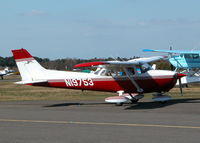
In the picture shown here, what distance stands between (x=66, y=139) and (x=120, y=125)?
237 centimetres

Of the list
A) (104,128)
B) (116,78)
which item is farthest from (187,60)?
(104,128)

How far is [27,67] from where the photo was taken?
17344 mm

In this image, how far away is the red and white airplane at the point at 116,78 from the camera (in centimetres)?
1567

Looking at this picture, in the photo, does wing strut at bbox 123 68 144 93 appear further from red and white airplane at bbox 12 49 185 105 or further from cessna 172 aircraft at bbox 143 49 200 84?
cessna 172 aircraft at bbox 143 49 200 84

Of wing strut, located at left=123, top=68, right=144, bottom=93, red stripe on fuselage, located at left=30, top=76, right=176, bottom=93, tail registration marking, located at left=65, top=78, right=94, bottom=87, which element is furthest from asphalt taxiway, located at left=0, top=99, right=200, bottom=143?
tail registration marking, located at left=65, top=78, right=94, bottom=87

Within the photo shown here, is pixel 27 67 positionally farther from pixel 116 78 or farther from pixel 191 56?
pixel 191 56

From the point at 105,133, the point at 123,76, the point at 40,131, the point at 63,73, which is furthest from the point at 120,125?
the point at 63,73

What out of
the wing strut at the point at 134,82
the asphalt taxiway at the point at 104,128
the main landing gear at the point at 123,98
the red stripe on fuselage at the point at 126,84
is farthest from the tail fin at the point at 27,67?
the asphalt taxiway at the point at 104,128

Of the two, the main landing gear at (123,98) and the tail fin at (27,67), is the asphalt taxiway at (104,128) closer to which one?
the main landing gear at (123,98)

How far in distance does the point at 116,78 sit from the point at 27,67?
454 centimetres

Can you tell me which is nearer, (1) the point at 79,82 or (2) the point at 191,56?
(1) the point at 79,82

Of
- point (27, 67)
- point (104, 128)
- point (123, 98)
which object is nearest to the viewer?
Answer: point (104, 128)

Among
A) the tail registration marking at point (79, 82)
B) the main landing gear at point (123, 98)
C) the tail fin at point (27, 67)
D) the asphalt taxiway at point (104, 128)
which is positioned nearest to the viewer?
the asphalt taxiway at point (104, 128)

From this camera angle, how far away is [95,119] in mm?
11297
